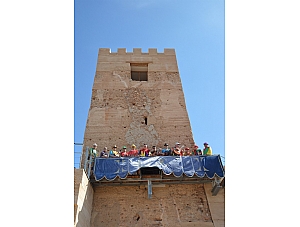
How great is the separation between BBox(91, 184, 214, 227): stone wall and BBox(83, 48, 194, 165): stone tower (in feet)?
6.46

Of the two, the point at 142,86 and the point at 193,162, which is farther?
the point at 142,86

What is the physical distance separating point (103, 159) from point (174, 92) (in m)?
4.43

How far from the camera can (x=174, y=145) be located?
11.4m

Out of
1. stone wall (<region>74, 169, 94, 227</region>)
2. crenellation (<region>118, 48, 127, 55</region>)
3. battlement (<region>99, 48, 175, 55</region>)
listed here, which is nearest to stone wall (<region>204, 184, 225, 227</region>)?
stone wall (<region>74, 169, 94, 227</region>)

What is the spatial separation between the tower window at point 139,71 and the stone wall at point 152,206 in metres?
5.44

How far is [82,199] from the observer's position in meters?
8.43

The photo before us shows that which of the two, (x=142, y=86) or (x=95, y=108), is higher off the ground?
(x=142, y=86)

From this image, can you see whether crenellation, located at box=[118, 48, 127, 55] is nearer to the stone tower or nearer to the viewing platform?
the stone tower

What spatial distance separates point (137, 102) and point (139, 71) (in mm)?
2052

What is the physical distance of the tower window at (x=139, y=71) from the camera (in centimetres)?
1397

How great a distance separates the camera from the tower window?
1397 centimetres

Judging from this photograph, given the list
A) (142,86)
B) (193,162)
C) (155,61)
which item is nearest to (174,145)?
(193,162)
